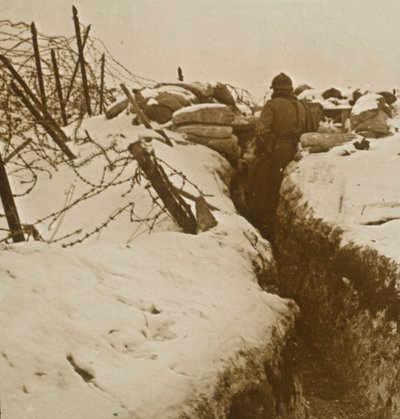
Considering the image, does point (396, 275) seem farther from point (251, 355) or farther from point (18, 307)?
point (18, 307)

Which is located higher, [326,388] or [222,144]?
[222,144]

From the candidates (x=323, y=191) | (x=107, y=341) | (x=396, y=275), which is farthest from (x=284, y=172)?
(x=107, y=341)

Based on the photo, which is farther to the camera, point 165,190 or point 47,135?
point 47,135

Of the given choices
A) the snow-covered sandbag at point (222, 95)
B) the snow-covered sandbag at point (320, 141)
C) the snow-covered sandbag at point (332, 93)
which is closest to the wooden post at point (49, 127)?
the snow-covered sandbag at point (320, 141)

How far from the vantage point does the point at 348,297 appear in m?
4.61

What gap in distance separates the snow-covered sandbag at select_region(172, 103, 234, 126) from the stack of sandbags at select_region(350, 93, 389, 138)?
85.4 inches

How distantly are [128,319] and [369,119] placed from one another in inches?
252

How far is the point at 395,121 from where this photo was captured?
8703mm

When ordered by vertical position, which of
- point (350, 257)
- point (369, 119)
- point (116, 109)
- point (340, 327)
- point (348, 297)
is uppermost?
point (116, 109)

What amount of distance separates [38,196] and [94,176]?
673 mm

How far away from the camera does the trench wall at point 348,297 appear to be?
12.4 feet

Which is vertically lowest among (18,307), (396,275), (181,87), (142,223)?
(396,275)

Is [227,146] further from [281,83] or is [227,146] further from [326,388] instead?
[326,388]

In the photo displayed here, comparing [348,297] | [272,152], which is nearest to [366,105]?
[272,152]
